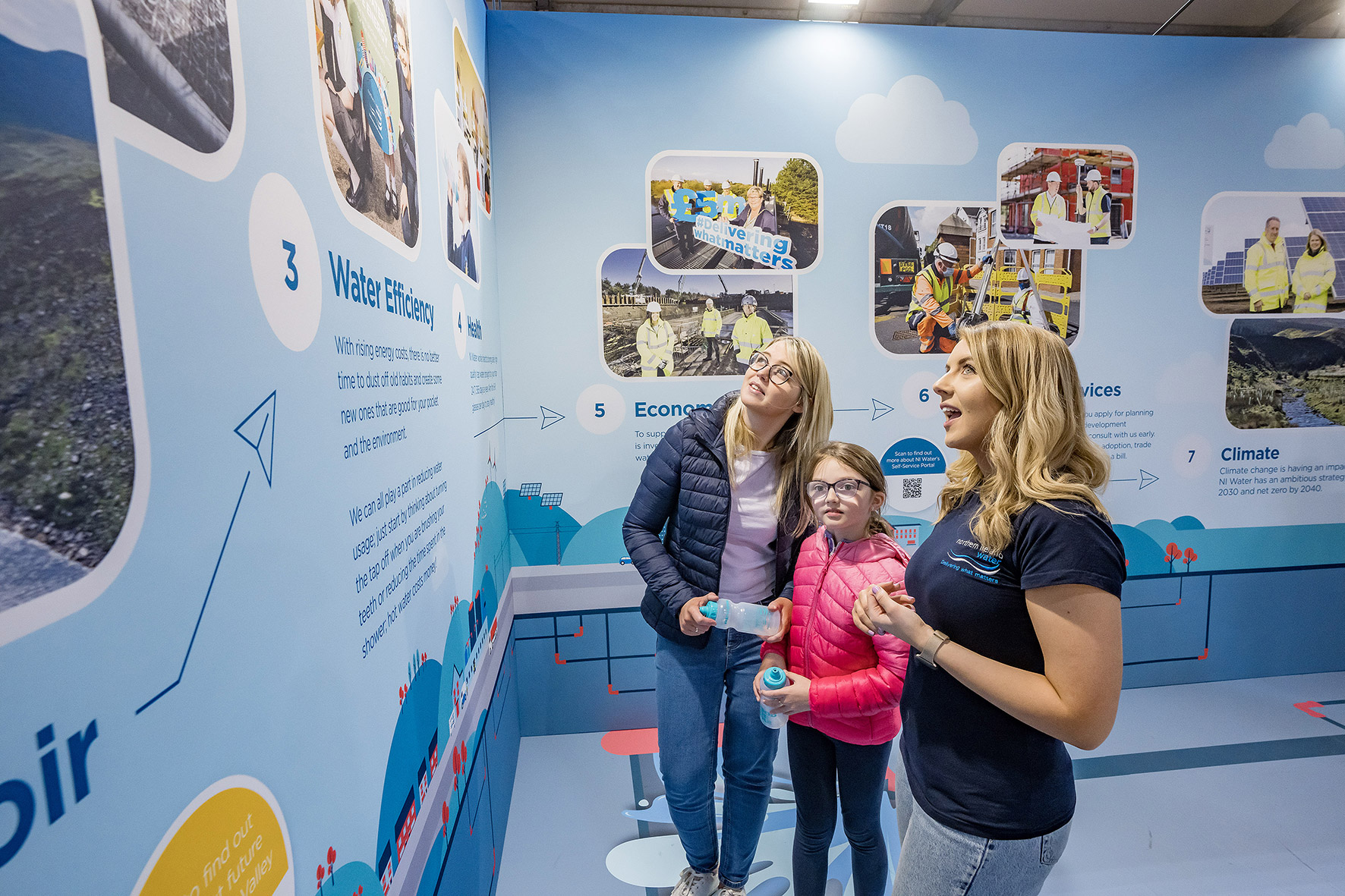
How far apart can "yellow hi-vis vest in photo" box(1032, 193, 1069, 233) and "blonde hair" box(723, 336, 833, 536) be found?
6.20 ft

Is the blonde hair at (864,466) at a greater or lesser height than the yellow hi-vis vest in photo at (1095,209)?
lesser

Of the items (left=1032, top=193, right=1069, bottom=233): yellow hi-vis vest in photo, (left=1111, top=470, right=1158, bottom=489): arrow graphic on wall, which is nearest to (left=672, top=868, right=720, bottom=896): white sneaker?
(left=1111, top=470, right=1158, bottom=489): arrow graphic on wall

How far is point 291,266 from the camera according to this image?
679 mm

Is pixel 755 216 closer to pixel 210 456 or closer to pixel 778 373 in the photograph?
pixel 778 373

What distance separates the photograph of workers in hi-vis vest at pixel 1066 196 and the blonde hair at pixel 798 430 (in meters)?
1.78

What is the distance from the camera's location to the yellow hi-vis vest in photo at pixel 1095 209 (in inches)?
108

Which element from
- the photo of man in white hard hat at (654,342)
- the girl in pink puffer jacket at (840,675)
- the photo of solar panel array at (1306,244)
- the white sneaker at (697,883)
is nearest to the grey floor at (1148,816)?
the white sneaker at (697,883)

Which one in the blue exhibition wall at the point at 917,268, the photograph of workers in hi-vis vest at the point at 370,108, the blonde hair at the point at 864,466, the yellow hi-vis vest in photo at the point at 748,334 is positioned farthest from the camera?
the yellow hi-vis vest in photo at the point at 748,334

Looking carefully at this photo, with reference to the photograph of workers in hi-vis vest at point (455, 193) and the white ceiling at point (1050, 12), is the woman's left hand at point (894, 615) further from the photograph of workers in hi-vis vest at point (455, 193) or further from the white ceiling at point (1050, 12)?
the white ceiling at point (1050, 12)

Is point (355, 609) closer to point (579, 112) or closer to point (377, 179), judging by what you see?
point (377, 179)

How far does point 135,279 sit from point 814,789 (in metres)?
1.61

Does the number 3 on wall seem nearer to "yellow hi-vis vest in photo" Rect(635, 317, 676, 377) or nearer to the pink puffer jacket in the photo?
the pink puffer jacket

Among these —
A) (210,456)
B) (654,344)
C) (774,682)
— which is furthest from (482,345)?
(210,456)

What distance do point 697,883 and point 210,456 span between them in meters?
1.83
